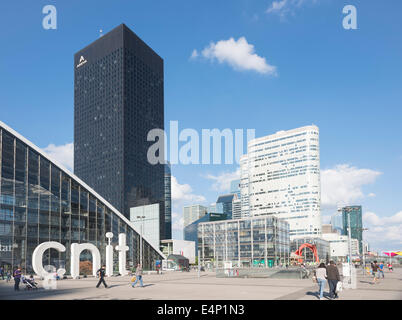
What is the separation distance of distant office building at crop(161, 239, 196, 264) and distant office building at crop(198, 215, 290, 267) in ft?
18.3

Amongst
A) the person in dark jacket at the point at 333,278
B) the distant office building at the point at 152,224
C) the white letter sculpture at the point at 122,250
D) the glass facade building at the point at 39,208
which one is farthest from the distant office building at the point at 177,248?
the person in dark jacket at the point at 333,278

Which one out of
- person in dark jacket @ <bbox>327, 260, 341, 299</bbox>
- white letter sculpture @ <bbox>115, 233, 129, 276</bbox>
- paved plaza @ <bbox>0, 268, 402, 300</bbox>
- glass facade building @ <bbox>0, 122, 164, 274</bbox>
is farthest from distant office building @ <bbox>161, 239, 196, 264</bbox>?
person in dark jacket @ <bbox>327, 260, 341, 299</bbox>

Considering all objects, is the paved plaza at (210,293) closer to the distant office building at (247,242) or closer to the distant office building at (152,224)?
the distant office building at (247,242)

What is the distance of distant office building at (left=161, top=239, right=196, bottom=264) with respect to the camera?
125438mm

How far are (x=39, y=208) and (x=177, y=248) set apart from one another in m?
82.9

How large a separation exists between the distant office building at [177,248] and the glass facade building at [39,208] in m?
70.8

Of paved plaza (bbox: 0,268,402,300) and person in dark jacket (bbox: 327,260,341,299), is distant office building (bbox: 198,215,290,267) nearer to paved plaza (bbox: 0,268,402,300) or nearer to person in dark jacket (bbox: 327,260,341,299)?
paved plaza (bbox: 0,268,402,300)

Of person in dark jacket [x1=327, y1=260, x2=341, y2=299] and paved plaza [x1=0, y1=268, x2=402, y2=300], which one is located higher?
person in dark jacket [x1=327, y1=260, x2=341, y2=299]

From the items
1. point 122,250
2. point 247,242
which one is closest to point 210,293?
point 122,250

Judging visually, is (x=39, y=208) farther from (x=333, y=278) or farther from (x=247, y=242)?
(x=247, y=242)
